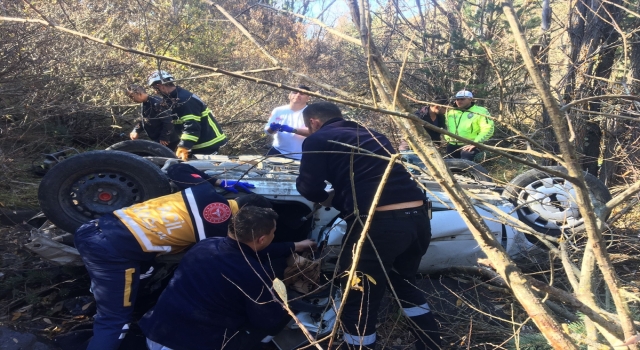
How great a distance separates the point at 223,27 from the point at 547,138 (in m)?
9.18

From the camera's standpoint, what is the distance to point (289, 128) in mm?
5051

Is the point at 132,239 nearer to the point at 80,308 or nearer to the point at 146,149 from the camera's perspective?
the point at 80,308

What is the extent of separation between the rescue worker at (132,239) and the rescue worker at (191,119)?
1796 mm

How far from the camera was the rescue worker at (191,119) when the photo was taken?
5148 mm

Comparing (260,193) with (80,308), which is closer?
(260,193)

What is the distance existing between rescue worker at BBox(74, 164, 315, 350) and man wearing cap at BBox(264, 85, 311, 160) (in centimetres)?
191

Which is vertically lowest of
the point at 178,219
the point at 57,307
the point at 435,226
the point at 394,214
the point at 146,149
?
the point at 57,307

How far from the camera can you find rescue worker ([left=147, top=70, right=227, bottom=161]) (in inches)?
203

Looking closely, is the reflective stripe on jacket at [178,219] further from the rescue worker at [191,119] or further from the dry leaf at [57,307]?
the rescue worker at [191,119]

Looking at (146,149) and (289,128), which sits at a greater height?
(289,128)

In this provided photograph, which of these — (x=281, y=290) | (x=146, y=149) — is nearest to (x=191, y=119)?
(x=146, y=149)

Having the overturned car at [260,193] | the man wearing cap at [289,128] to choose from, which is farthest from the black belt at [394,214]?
the man wearing cap at [289,128]

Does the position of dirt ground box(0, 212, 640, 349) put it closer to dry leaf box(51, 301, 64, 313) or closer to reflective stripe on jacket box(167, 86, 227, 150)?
dry leaf box(51, 301, 64, 313)

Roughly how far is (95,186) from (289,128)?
2.10 metres
